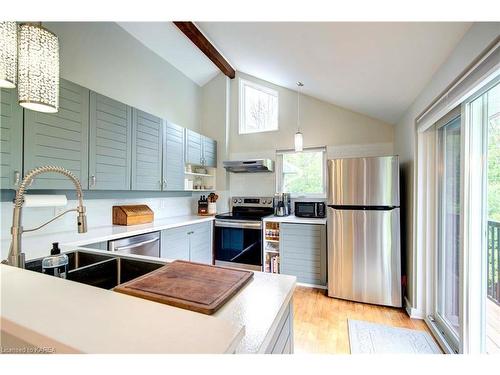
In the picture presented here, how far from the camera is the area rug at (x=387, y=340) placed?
1.77 metres

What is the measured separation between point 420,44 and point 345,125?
6.02 feet

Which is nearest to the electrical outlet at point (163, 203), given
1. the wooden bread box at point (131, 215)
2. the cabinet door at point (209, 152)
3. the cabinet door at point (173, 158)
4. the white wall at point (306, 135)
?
the cabinet door at point (173, 158)

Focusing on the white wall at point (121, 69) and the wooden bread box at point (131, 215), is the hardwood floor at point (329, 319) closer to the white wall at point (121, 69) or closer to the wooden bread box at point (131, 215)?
the wooden bread box at point (131, 215)

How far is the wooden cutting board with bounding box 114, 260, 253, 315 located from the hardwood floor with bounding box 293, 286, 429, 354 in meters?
1.33

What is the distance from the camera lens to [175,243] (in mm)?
2643

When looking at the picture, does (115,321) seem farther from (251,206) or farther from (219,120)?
(219,120)

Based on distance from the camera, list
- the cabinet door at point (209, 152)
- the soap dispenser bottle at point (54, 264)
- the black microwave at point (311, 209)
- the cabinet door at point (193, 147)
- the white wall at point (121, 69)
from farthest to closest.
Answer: the cabinet door at point (209, 152)
the cabinet door at point (193, 147)
the black microwave at point (311, 209)
the white wall at point (121, 69)
the soap dispenser bottle at point (54, 264)

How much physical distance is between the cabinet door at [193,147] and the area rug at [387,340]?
Result: 9.20 feet

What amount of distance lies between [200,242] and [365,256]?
2.04 m

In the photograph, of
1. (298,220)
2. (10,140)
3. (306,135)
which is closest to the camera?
(10,140)

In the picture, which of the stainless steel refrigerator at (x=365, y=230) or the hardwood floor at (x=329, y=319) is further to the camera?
the stainless steel refrigerator at (x=365, y=230)

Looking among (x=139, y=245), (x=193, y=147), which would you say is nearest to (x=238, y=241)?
(x=139, y=245)

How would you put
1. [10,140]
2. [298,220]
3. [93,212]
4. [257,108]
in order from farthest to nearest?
[257,108], [298,220], [93,212], [10,140]

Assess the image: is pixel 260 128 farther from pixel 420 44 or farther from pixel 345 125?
pixel 420 44
